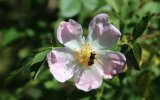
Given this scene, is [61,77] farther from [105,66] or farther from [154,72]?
[154,72]

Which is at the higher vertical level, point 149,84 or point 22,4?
point 22,4

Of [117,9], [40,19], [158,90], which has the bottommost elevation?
[158,90]

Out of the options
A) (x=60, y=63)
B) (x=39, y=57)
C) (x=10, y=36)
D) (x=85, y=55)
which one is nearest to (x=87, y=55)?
(x=85, y=55)

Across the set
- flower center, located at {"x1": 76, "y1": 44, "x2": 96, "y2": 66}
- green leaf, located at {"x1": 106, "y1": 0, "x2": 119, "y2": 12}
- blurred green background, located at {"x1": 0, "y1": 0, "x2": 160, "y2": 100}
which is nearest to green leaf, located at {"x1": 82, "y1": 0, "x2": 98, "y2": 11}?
blurred green background, located at {"x1": 0, "y1": 0, "x2": 160, "y2": 100}

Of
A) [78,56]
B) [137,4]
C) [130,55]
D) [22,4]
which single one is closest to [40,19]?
[22,4]

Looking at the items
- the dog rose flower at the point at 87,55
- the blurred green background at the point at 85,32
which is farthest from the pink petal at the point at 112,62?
the blurred green background at the point at 85,32

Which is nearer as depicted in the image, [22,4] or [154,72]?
[154,72]
